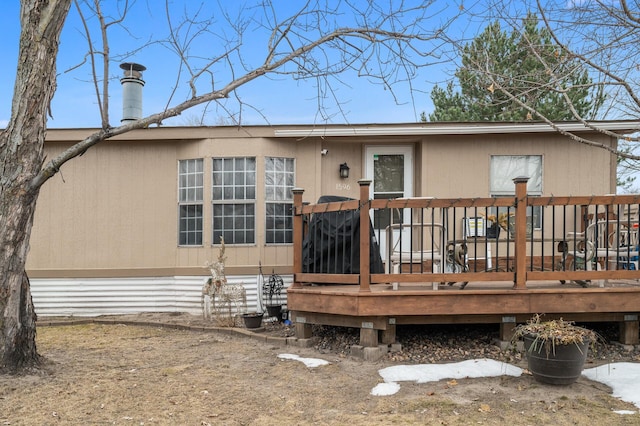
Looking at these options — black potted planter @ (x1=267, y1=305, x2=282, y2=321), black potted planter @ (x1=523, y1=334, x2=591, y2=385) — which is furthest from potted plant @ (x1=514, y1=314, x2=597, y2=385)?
black potted planter @ (x1=267, y1=305, x2=282, y2=321)

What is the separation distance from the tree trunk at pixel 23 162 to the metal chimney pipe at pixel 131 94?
6.80 ft

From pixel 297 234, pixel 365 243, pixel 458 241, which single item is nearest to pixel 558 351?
pixel 458 241

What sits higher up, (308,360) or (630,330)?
(630,330)

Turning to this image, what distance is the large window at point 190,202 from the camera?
24.8 ft

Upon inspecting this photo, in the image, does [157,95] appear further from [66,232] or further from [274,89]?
[66,232]

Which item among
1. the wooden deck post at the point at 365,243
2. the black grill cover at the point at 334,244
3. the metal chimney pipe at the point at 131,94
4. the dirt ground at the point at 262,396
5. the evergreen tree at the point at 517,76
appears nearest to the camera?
the dirt ground at the point at 262,396

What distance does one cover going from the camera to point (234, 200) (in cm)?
741

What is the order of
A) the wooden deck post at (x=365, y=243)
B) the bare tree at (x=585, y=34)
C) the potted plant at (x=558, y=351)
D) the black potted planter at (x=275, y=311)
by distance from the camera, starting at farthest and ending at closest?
the black potted planter at (x=275, y=311) → the bare tree at (x=585, y=34) → the wooden deck post at (x=365, y=243) → the potted plant at (x=558, y=351)

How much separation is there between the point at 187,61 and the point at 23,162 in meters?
1.83

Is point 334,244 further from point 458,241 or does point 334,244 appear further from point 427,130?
point 427,130

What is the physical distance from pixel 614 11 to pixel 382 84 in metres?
2.62

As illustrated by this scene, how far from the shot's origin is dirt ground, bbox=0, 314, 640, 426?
3342 millimetres

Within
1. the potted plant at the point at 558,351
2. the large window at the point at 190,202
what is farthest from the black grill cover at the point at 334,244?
the potted plant at the point at 558,351

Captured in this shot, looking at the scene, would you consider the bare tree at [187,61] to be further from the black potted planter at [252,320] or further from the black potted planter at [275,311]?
the black potted planter at [275,311]
